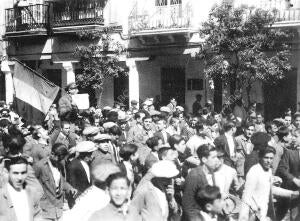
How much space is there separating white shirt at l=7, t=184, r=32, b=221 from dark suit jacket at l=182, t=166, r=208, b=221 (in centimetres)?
173

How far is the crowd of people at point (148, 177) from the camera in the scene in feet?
19.1

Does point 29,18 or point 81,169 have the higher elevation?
point 29,18

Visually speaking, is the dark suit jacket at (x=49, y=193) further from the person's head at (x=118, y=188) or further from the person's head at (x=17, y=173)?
the person's head at (x=118, y=188)

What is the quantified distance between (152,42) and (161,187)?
52.3 feet

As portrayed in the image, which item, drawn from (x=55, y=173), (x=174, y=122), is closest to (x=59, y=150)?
(x=55, y=173)

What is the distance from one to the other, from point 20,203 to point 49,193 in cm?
188

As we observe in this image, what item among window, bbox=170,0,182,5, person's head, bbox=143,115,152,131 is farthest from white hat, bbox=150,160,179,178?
window, bbox=170,0,182,5

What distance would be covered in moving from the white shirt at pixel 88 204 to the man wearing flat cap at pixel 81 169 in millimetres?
1884

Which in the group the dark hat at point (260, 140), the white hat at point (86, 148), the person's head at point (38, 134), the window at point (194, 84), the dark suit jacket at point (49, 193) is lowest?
the dark suit jacket at point (49, 193)

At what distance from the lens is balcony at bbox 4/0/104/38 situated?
76.8 feet

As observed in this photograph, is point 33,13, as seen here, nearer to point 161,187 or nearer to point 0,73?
point 0,73

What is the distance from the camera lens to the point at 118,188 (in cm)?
516

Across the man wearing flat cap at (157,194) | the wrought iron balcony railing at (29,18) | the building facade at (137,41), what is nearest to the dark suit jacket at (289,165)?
the man wearing flat cap at (157,194)

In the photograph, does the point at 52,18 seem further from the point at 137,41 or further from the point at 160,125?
the point at 160,125
